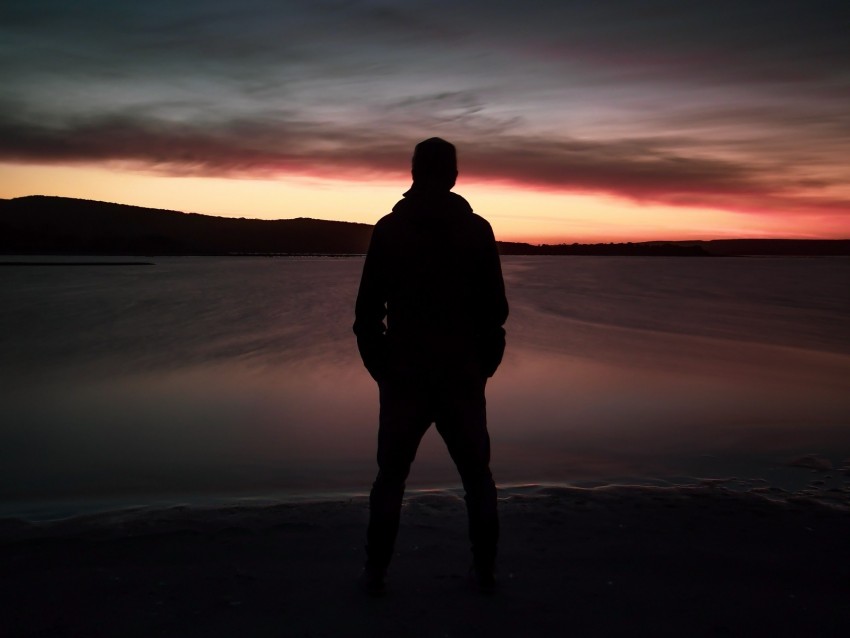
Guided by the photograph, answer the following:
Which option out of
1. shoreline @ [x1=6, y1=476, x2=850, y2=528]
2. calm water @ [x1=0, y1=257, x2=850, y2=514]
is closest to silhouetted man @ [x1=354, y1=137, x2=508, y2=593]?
shoreline @ [x1=6, y1=476, x2=850, y2=528]

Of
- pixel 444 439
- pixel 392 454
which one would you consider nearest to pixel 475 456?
pixel 444 439

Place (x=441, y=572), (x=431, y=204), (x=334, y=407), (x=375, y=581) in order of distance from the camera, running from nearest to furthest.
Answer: (x=431, y=204), (x=375, y=581), (x=441, y=572), (x=334, y=407)

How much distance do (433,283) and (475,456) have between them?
2.89ft

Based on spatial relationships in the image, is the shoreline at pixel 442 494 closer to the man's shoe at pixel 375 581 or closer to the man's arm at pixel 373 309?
the man's shoe at pixel 375 581

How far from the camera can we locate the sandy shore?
3361mm

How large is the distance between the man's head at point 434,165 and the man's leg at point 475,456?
1.01 meters

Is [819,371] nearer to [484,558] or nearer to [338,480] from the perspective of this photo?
[338,480]

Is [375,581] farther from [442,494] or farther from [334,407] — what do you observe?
[334,407]

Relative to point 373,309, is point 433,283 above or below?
above

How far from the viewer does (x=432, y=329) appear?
358 centimetres

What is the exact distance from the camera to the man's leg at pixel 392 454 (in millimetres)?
3602

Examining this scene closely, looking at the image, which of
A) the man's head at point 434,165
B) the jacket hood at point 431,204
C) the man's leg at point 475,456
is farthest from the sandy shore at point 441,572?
the man's head at point 434,165

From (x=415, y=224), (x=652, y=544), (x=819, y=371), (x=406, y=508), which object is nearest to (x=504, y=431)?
(x=406, y=508)

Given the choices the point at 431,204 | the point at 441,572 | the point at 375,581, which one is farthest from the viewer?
the point at 441,572
